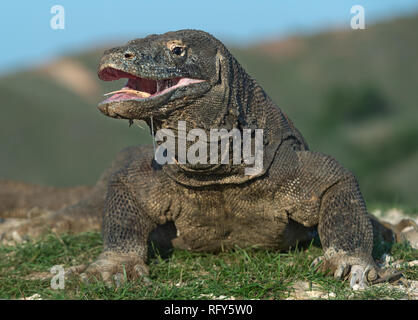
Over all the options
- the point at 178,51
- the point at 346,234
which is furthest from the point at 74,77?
the point at 346,234

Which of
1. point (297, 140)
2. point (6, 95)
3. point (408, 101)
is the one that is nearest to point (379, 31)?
point (408, 101)

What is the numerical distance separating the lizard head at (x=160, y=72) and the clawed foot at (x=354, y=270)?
1671mm

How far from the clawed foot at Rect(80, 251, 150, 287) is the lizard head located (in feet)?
4.34

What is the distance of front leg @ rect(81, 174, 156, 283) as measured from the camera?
5.04m

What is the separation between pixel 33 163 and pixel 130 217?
36004 mm

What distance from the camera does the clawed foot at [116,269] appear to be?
491cm

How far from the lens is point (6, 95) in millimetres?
47719

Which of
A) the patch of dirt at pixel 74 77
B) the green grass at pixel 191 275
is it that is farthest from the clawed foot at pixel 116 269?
the patch of dirt at pixel 74 77

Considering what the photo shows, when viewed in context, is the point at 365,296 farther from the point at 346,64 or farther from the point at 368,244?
the point at 346,64

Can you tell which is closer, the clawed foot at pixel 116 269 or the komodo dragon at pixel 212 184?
the komodo dragon at pixel 212 184

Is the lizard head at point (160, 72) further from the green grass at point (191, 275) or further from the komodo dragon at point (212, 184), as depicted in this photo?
the green grass at point (191, 275)
